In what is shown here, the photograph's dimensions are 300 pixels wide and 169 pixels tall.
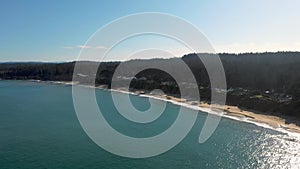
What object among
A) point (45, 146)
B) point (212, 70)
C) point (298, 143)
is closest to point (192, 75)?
point (212, 70)

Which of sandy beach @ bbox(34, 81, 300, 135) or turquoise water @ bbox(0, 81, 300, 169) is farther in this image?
A: sandy beach @ bbox(34, 81, 300, 135)

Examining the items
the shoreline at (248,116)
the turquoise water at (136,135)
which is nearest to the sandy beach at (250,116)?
the shoreline at (248,116)

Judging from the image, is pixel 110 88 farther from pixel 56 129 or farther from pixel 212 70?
pixel 56 129

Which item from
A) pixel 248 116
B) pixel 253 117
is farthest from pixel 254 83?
pixel 253 117

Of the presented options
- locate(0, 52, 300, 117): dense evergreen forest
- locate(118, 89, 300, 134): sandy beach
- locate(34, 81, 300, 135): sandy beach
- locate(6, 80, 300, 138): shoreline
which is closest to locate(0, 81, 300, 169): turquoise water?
locate(6, 80, 300, 138): shoreline

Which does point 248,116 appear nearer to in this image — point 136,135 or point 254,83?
point 136,135

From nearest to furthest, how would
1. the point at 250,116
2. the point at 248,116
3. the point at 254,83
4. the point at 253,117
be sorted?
1. the point at 253,117
2. the point at 250,116
3. the point at 248,116
4. the point at 254,83

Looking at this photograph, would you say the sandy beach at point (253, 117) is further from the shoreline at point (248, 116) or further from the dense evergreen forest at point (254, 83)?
the dense evergreen forest at point (254, 83)

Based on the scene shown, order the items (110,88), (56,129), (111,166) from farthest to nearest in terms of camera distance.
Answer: (110,88) → (56,129) → (111,166)

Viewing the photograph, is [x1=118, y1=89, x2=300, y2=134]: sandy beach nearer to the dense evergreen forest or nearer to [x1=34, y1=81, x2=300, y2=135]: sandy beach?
[x1=34, y1=81, x2=300, y2=135]: sandy beach
